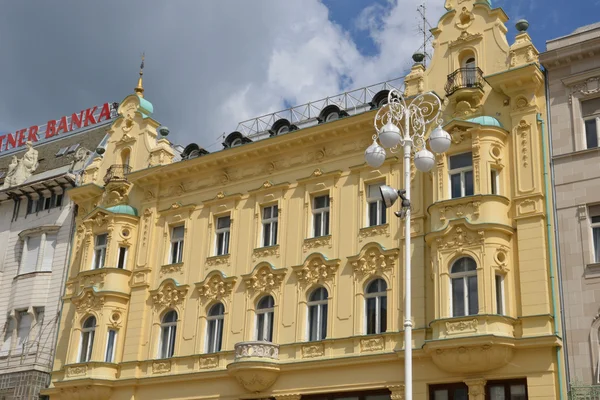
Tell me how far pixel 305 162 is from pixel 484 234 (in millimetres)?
9617

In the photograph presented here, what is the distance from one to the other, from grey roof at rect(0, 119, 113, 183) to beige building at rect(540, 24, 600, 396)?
27.6 metres

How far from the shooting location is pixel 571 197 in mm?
28469

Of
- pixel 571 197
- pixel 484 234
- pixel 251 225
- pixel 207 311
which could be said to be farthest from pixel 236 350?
pixel 571 197

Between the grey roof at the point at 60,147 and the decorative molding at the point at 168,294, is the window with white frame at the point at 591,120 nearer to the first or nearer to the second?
the decorative molding at the point at 168,294

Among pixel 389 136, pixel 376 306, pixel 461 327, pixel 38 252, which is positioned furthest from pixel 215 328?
pixel 389 136

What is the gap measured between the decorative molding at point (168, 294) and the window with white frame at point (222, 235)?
228 centimetres

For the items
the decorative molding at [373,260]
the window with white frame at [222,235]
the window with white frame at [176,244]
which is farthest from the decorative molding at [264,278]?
the window with white frame at [176,244]

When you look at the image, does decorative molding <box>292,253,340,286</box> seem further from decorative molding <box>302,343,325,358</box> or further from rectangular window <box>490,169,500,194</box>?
rectangular window <box>490,169,500,194</box>

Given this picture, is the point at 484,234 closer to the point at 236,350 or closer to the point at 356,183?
the point at 356,183

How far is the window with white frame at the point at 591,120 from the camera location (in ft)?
95.0

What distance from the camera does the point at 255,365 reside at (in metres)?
31.2

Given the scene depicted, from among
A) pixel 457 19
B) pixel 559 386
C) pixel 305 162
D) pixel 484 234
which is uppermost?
pixel 457 19

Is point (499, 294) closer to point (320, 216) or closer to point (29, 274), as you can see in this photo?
point (320, 216)

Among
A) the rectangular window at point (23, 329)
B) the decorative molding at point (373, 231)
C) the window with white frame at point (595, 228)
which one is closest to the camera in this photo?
the window with white frame at point (595, 228)
